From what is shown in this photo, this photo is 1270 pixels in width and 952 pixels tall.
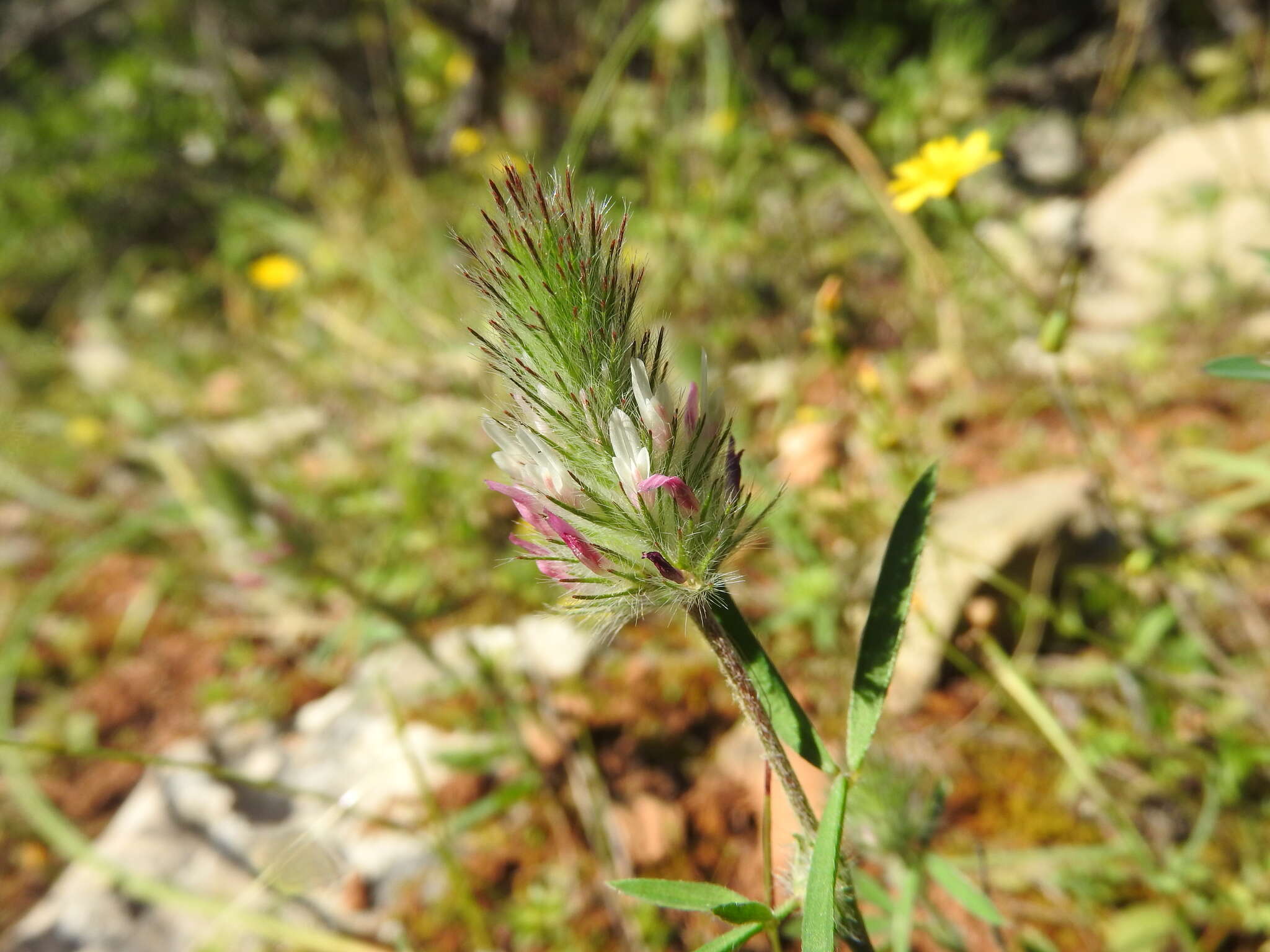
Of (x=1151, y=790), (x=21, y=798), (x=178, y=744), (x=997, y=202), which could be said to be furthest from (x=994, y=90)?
(x=21, y=798)

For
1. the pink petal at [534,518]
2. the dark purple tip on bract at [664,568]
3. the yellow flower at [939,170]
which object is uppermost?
the yellow flower at [939,170]

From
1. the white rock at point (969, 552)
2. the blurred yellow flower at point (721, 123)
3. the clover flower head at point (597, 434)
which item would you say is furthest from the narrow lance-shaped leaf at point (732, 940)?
the blurred yellow flower at point (721, 123)

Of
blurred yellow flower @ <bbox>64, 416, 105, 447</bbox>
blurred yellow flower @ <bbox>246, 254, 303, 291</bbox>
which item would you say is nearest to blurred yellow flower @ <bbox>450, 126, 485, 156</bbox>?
blurred yellow flower @ <bbox>246, 254, 303, 291</bbox>

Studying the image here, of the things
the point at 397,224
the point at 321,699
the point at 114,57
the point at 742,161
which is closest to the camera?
the point at 321,699

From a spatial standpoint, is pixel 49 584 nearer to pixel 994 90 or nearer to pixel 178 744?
pixel 178 744

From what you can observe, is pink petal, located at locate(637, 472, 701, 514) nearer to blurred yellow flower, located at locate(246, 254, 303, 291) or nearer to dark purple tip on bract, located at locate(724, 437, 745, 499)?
dark purple tip on bract, located at locate(724, 437, 745, 499)

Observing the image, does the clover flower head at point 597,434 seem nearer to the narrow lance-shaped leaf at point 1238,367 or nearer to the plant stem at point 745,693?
the plant stem at point 745,693

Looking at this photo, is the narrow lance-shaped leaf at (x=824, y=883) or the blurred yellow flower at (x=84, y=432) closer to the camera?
the narrow lance-shaped leaf at (x=824, y=883)
